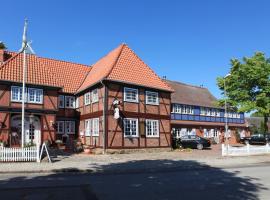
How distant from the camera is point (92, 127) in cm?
2873

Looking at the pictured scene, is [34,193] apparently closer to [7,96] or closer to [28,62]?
[7,96]

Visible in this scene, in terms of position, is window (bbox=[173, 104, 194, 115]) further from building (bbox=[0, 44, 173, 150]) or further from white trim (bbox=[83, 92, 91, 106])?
white trim (bbox=[83, 92, 91, 106])

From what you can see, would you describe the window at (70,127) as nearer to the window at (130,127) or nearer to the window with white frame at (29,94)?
the window with white frame at (29,94)

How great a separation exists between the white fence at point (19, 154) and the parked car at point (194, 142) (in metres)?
17.5

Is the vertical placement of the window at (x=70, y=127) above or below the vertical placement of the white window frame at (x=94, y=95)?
below

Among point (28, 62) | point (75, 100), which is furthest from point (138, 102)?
point (28, 62)

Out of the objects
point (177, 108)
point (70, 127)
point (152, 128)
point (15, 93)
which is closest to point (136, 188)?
point (152, 128)

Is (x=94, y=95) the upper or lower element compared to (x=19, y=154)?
upper

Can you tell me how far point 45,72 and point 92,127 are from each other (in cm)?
653

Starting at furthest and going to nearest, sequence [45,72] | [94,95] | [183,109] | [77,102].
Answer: [183,109] < [77,102] < [45,72] < [94,95]

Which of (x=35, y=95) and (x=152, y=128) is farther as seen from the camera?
(x=152, y=128)

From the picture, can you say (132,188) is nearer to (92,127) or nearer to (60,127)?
(92,127)

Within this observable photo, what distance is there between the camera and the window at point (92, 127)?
91.0ft

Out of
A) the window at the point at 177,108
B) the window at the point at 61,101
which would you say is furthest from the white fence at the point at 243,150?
the window at the point at 61,101
